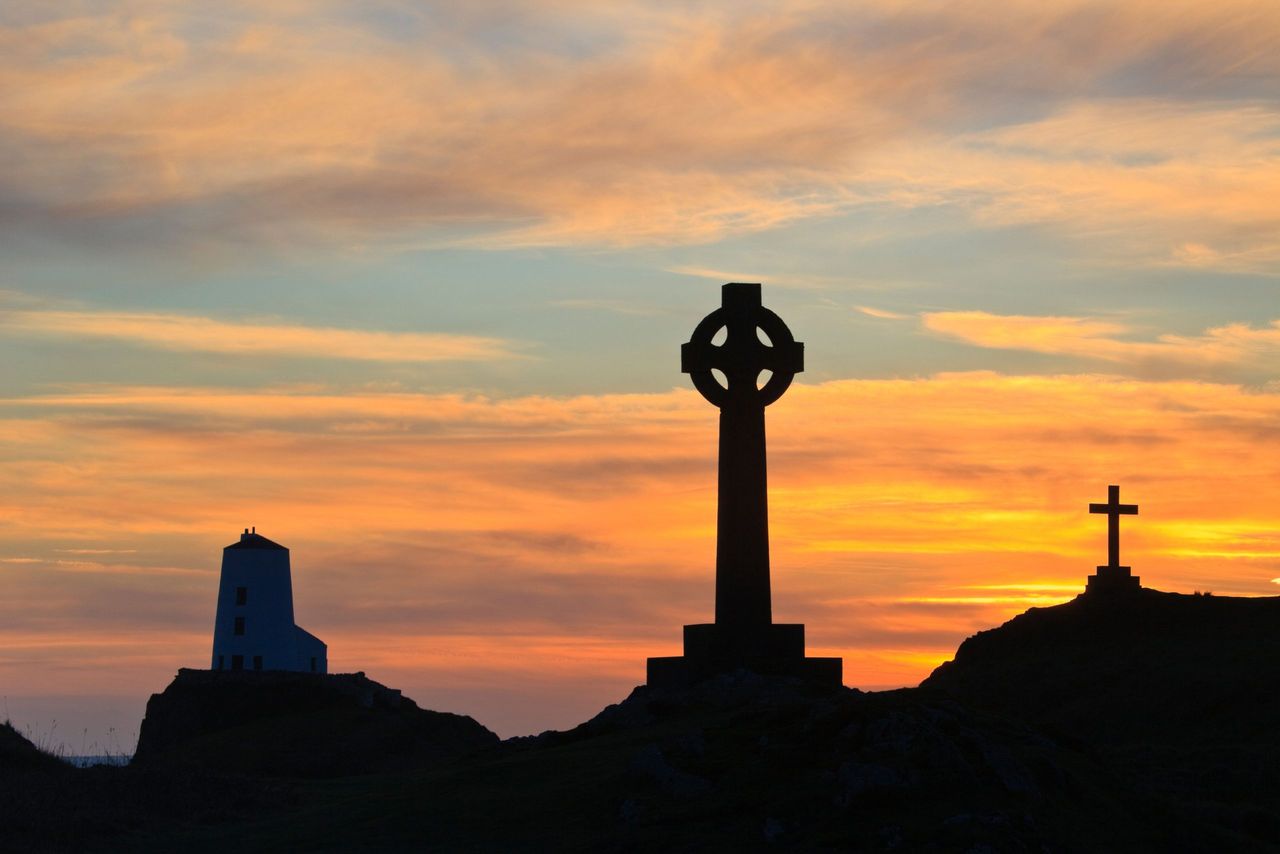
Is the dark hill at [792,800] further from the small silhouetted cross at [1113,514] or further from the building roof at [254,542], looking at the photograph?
A: the building roof at [254,542]

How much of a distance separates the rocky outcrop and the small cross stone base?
18291 millimetres

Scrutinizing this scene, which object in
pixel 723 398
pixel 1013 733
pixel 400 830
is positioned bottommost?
pixel 400 830

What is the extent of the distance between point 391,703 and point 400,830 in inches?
1426

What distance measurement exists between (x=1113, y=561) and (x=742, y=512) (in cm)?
1829

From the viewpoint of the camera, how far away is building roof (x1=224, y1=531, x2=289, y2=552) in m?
68.7

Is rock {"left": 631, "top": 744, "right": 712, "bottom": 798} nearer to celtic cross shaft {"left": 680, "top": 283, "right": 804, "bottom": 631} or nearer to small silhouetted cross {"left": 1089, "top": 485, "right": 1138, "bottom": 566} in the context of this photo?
celtic cross shaft {"left": 680, "top": 283, "right": 804, "bottom": 631}

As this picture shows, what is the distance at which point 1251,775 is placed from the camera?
2914 cm

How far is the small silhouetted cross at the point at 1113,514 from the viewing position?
4982cm

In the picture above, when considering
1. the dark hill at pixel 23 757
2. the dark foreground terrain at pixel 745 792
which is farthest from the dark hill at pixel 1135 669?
the dark hill at pixel 23 757

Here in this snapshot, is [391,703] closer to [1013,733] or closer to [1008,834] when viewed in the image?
[1013,733]

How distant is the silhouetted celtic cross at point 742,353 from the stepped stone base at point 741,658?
4.94m

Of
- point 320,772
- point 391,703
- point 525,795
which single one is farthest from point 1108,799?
point 391,703

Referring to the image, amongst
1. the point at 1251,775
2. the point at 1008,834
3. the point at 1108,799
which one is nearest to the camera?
the point at 1008,834

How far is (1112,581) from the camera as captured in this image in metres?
49.2
